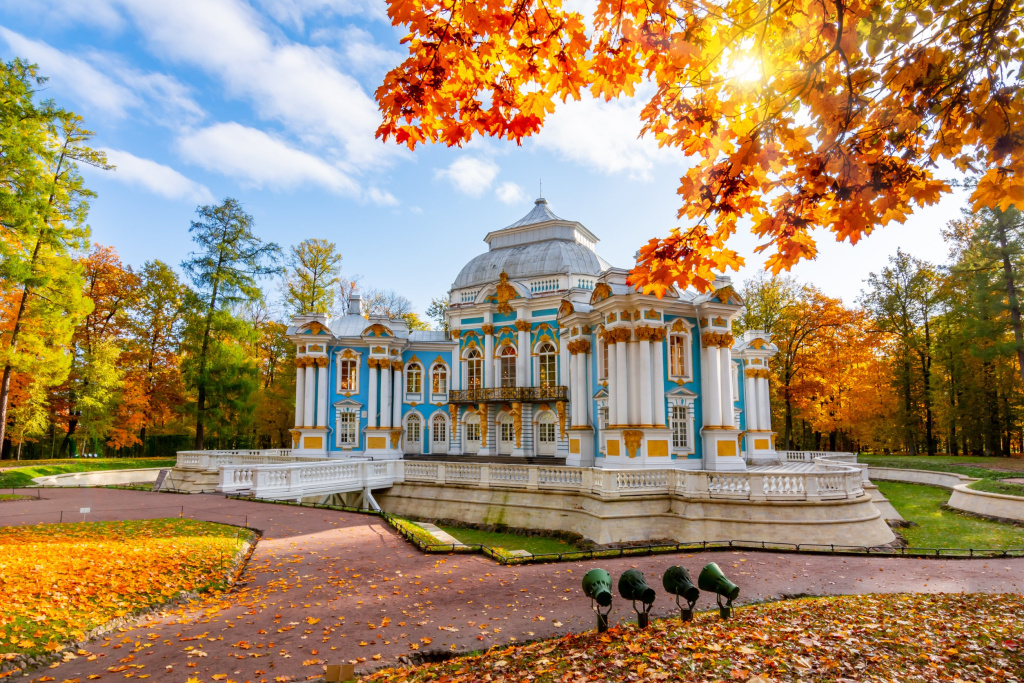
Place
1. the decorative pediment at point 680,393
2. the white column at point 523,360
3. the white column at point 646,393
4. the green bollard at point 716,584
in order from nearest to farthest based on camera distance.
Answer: the green bollard at point 716,584, the white column at point 646,393, the decorative pediment at point 680,393, the white column at point 523,360

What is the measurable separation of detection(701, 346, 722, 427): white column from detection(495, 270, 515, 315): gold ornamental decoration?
9.66m

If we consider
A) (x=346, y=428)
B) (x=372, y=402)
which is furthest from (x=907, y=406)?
(x=346, y=428)

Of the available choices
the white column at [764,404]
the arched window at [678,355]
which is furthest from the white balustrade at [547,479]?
the white column at [764,404]

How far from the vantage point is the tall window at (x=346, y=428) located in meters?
25.6

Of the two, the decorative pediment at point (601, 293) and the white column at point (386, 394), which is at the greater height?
the decorative pediment at point (601, 293)

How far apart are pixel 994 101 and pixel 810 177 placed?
1285 mm

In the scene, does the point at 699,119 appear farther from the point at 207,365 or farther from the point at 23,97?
the point at 207,365

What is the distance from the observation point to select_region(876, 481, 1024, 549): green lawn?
1314 cm

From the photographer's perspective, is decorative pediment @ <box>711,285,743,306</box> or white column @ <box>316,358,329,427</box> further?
white column @ <box>316,358,329,427</box>

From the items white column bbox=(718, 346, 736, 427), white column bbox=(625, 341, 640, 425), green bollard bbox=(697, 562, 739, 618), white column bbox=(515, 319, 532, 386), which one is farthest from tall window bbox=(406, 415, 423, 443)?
green bollard bbox=(697, 562, 739, 618)

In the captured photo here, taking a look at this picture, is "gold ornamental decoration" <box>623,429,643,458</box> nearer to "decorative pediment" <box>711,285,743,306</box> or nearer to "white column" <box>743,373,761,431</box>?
"decorative pediment" <box>711,285,743,306</box>

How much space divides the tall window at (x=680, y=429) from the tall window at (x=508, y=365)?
341 inches

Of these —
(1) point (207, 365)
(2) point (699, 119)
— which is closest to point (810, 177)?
(2) point (699, 119)

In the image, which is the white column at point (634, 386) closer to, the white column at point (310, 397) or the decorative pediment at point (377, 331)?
the decorative pediment at point (377, 331)
